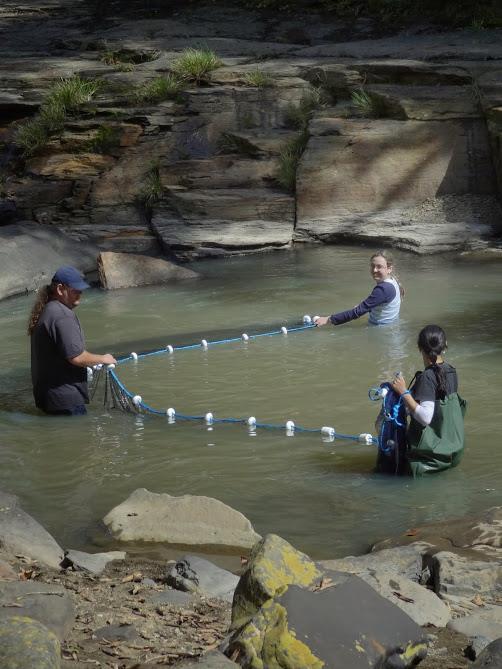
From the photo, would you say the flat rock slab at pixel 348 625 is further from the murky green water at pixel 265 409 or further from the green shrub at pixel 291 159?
the green shrub at pixel 291 159

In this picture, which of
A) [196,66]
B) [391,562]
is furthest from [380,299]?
[196,66]

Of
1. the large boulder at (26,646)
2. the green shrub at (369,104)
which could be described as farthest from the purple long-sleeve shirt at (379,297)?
the green shrub at (369,104)

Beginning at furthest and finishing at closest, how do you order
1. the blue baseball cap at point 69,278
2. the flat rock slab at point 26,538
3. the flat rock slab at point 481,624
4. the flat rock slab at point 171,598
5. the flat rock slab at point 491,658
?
the blue baseball cap at point 69,278 < the flat rock slab at point 26,538 < the flat rock slab at point 171,598 < the flat rock slab at point 481,624 < the flat rock slab at point 491,658

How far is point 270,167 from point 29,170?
15.3 feet

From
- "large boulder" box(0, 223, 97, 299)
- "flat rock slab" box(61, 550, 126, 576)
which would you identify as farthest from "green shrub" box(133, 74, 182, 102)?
"flat rock slab" box(61, 550, 126, 576)

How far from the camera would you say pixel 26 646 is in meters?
3.87

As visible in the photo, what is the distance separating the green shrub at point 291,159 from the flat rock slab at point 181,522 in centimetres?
1236

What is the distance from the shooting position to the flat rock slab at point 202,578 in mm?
5484

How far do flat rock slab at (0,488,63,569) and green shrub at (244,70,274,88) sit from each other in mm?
14921

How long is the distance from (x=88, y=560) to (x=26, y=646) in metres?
2.15

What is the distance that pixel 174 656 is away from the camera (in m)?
4.45

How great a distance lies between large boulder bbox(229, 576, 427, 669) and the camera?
396cm

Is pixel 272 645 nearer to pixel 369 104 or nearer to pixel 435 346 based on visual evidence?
pixel 435 346

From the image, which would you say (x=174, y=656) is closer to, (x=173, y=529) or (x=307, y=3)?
(x=173, y=529)
